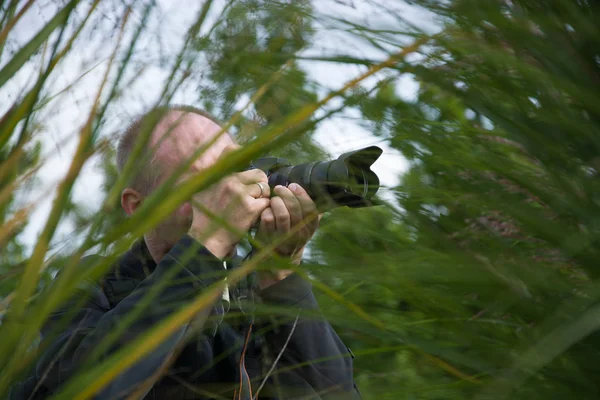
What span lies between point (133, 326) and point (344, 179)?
251 millimetres

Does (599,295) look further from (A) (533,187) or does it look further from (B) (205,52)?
(B) (205,52)

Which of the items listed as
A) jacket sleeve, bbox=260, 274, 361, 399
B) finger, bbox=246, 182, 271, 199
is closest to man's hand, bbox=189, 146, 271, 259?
finger, bbox=246, 182, 271, 199

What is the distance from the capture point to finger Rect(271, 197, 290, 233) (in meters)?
0.93

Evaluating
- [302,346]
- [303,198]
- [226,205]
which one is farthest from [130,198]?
[302,346]

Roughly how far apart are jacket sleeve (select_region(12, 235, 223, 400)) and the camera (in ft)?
0.41

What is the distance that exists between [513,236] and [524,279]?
8 cm

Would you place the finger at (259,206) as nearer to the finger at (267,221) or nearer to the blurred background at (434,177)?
the finger at (267,221)

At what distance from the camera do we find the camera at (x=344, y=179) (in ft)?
1.80

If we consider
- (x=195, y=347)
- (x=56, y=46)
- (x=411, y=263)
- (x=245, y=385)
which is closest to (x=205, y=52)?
(x=56, y=46)

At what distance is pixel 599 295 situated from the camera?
0.32 m

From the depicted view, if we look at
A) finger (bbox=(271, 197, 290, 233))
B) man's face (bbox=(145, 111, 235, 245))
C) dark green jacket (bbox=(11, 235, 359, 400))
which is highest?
man's face (bbox=(145, 111, 235, 245))

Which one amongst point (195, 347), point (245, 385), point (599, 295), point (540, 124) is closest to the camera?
point (599, 295)

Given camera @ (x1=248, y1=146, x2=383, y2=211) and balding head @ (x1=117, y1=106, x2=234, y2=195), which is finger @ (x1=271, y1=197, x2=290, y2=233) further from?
balding head @ (x1=117, y1=106, x2=234, y2=195)

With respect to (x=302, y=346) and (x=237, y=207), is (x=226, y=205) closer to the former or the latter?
(x=237, y=207)
